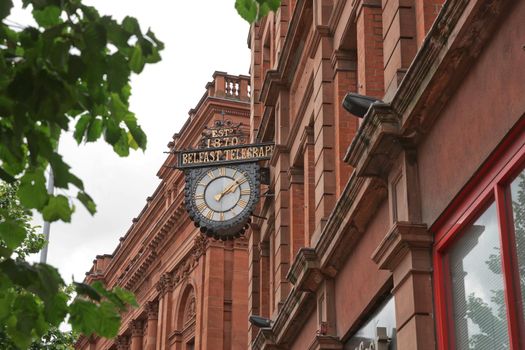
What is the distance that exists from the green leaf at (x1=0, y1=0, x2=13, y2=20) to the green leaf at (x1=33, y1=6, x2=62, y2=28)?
0.43 metres

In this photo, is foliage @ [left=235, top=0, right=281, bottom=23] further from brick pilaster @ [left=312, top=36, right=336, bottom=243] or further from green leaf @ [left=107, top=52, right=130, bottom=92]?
brick pilaster @ [left=312, top=36, right=336, bottom=243]

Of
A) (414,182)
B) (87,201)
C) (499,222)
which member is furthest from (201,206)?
(87,201)

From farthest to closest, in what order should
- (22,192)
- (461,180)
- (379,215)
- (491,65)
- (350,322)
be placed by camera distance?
(350,322), (379,215), (461,180), (491,65), (22,192)

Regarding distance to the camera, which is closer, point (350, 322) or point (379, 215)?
point (379, 215)

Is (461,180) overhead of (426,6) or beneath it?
beneath

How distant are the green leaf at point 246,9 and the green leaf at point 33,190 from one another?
1.91 m

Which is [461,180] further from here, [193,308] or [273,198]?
[193,308]

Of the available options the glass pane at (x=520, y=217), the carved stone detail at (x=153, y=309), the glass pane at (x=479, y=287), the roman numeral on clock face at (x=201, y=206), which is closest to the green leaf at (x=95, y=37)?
the glass pane at (x=520, y=217)

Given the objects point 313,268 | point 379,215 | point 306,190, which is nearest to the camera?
point 379,215

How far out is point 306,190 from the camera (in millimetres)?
23766

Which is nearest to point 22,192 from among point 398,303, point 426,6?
point 398,303

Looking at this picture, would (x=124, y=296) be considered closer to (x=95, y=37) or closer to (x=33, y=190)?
(x=33, y=190)

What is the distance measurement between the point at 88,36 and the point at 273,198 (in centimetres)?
2196

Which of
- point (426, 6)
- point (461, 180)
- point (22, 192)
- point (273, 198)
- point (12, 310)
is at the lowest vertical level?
point (12, 310)
